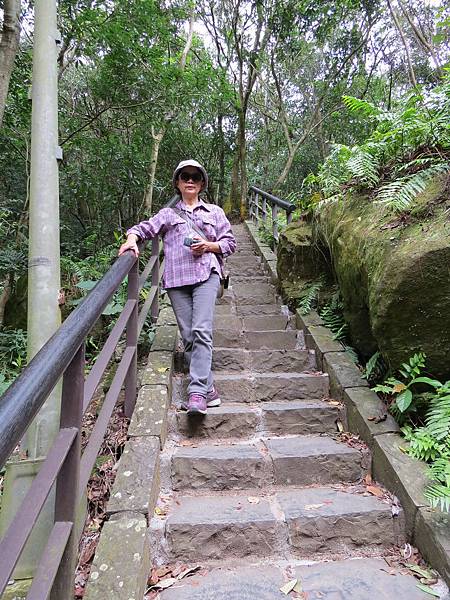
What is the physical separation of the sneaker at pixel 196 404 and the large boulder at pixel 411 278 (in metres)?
1.20

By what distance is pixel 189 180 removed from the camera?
315 cm

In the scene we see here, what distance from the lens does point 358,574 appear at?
6.26 ft

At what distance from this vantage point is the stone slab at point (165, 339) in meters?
3.38

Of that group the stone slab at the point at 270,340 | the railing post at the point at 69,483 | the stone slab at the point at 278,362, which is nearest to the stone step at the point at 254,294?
the stone slab at the point at 270,340

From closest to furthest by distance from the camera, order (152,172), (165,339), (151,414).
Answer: (151,414)
(165,339)
(152,172)

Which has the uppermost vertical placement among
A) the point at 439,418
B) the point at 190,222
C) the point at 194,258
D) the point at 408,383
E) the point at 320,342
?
the point at 190,222

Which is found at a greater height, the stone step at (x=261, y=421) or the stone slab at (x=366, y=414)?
the stone slab at (x=366, y=414)

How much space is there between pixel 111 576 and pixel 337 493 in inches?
51.5

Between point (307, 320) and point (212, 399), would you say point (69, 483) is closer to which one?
point (212, 399)

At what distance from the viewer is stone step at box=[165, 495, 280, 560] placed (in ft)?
6.57

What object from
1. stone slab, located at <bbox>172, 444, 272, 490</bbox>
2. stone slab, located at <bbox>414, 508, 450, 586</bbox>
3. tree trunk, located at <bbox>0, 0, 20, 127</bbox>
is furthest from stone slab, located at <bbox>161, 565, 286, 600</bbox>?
tree trunk, located at <bbox>0, 0, 20, 127</bbox>

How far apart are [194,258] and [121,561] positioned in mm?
1914

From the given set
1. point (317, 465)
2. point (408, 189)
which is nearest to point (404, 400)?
point (317, 465)

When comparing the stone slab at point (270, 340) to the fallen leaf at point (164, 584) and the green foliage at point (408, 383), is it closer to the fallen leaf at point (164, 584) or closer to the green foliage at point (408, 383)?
the green foliage at point (408, 383)
